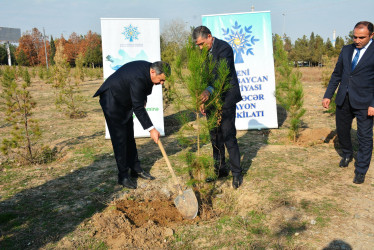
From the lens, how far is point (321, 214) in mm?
3117

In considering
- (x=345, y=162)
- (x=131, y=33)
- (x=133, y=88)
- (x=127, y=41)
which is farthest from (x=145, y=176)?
(x=131, y=33)

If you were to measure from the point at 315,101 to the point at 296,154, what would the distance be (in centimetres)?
548

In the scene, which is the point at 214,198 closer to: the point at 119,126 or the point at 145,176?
the point at 145,176

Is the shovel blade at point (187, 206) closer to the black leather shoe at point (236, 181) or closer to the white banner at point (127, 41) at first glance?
the black leather shoe at point (236, 181)

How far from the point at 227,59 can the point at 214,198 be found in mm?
1689

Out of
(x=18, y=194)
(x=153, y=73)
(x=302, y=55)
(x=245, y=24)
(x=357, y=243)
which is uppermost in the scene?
(x=302, y=55)

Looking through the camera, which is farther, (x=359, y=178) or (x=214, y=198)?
(x=359, y=178)

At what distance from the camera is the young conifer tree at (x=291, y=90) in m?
5.49

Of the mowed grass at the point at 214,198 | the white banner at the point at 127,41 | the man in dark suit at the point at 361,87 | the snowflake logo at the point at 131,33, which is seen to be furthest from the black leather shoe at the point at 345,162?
the snowflake logo at the point at 131,33

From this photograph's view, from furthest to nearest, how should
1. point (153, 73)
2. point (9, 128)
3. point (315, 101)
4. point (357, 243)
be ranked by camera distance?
point (315, 101), point (9, 128), point (153, 73), point (357, 243)

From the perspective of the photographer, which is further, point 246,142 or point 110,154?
point 246,142

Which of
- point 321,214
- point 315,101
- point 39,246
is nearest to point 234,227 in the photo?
point 321,214

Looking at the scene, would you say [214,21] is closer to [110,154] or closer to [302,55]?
[110,154]

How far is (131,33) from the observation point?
6129 millimetres
